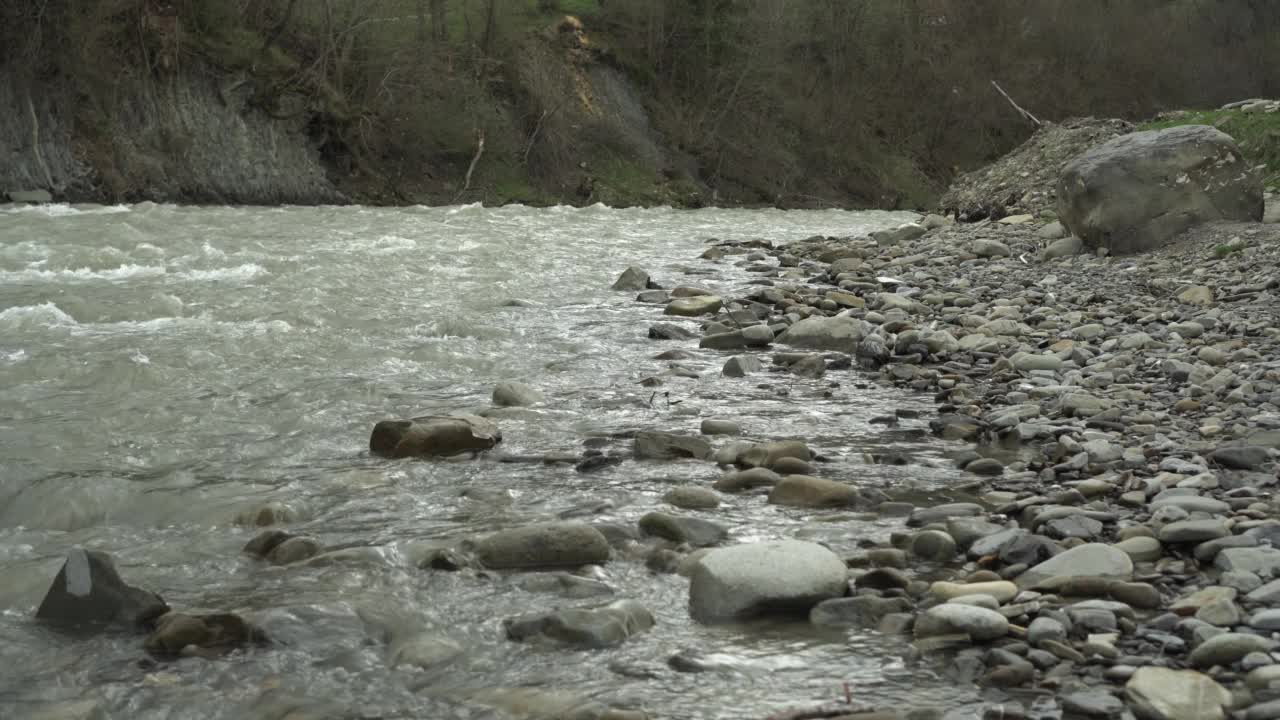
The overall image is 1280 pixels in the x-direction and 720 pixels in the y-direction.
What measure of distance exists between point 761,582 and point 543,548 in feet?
→ 3.10

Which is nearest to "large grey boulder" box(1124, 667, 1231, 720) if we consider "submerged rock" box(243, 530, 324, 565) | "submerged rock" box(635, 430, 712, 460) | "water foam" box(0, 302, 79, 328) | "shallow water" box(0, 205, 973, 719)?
"shallow water" box(0, 205, 973, 719)

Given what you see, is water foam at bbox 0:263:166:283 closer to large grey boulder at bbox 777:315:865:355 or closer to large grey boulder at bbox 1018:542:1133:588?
large grey boulder at bbox 777:315:865:355

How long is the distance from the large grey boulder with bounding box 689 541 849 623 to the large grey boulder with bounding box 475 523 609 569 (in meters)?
0.55

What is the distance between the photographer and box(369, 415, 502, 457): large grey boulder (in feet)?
19.9

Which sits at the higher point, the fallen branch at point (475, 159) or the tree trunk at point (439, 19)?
the tree trunk at point (439, 19)

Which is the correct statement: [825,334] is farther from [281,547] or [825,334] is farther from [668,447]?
[281,547]

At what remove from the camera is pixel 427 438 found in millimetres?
6098

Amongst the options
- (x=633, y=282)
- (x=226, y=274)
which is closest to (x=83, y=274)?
(x=226, y=274)

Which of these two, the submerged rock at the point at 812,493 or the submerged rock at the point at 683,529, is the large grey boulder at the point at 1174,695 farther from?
the submerged rock at the point at 812,493

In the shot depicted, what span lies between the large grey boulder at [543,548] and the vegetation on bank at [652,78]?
23.6 meters

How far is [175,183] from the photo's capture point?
26.5 metres

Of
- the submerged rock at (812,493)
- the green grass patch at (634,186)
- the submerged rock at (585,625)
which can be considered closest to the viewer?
the submerged rock at (585,625)

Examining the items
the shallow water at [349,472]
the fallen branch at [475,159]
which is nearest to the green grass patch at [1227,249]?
the shallow water at [349,472]

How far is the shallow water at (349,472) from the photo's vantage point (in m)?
3.49
